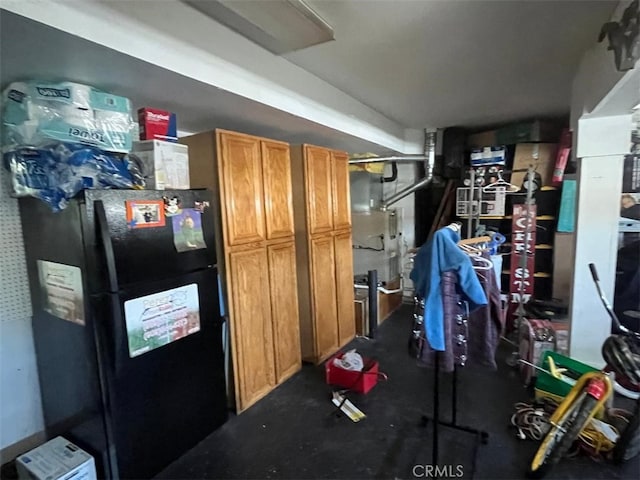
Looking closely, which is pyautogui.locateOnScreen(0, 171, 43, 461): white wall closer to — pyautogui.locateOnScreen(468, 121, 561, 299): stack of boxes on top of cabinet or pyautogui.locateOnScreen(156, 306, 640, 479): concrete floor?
pyautogui.locateOnScreen(156, 306, 640, 479): concrete floor

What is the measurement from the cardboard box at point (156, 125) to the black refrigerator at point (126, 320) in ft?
1.12

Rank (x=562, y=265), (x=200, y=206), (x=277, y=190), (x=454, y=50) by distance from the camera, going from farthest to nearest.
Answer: (x=562, y=265)
(x=277, y=190)
(x=454, y=50)
(x=200, y=206)

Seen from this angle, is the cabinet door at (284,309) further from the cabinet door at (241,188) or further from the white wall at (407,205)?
the white wall at (407,205)

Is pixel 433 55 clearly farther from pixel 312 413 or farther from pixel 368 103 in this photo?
pixel 312 413

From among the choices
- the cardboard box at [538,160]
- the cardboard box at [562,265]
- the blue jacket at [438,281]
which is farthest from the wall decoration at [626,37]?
the cardboard box at [562,265]

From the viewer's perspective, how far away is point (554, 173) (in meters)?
4.26

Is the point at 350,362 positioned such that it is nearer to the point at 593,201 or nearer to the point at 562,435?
the point at 562,435

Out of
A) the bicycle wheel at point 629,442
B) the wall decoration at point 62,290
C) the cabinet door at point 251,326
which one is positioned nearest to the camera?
the wall decoration at point 62,290

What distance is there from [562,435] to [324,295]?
1.94 meters

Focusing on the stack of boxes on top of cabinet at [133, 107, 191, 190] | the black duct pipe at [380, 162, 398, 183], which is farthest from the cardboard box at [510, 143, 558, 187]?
the stack of boxes on top of cabinet at [133, 107, 191, 190]

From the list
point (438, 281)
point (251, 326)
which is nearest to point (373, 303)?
point (251, 326)

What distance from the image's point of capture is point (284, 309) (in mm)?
2885

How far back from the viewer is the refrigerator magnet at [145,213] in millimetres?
1785

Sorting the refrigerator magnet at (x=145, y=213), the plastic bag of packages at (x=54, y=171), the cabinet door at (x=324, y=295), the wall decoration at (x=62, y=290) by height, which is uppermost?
the plastic bag of packages at (x=54, y=171)
